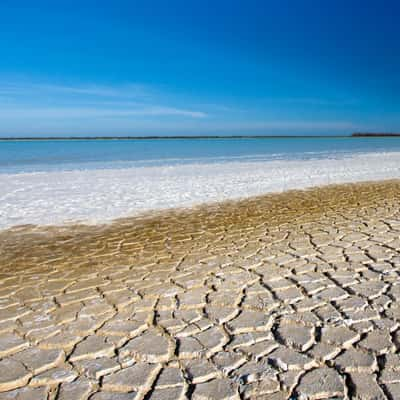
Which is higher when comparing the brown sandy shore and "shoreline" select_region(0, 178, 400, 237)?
the brown sandy shore

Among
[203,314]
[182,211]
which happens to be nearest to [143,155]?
[182,211]

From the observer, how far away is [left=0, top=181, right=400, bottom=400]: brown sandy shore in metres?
1.98

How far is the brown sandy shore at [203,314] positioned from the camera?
1.98m

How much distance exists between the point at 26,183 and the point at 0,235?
5883mm

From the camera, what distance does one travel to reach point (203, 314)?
2.70m

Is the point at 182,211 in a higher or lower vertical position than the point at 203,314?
lower

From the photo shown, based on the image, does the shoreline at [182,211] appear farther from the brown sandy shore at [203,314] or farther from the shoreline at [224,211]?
the brown sandy shore at [203,314]

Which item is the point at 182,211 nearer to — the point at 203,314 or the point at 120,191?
the point at 120,191

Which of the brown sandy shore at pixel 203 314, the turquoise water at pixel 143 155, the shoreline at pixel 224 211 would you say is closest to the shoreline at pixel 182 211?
the shoreline at pixel 224 211

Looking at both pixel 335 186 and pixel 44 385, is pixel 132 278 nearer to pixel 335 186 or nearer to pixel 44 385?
pixel 44 385

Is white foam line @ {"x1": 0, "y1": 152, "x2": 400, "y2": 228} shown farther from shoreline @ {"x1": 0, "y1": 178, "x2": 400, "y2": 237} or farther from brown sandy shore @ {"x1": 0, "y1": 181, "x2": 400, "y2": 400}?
brown sandy shore @ {"x1": 0, "y1": 181, "x2": 400, "y2": 400}

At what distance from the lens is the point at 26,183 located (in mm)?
10555

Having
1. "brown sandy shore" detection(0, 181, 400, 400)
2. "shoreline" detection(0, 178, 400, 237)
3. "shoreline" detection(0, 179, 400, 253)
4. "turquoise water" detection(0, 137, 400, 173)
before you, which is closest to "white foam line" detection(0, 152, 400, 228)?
"shoreline" detection(0, 178, 400, 237)

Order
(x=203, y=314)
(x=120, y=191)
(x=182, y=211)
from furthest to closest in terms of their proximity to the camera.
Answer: (x=120, y=191)
(x=182, y=211)
(x=203, y=314)
